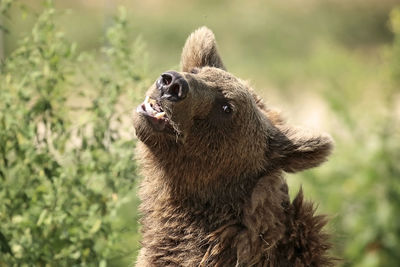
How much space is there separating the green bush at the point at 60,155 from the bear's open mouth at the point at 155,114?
2.76 ft

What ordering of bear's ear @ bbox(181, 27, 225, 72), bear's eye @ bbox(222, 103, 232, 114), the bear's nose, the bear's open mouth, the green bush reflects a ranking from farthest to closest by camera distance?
the green bush, bear's ear @ bbox(181, 27, 225, 72), bear's eye @ bbox(222, 103, 232, 114), the bear's open mouth, the bear's nose

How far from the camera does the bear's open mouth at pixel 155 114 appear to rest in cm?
400

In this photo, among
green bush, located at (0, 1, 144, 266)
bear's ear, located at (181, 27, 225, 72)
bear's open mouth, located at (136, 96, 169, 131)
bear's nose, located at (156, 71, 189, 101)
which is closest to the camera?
bear's nose, located at (156, 71, 189, 101)

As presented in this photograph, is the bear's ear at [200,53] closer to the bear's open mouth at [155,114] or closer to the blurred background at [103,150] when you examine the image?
the blurred background at [103,150]

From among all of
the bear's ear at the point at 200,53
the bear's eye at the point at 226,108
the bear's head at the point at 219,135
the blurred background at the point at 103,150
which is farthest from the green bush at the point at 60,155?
the bear's eye at the point at 226,108

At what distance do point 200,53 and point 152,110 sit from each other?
28.2 inches

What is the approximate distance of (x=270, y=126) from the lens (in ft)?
14.5

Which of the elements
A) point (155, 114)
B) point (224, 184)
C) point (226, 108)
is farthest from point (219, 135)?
point (155, 114)

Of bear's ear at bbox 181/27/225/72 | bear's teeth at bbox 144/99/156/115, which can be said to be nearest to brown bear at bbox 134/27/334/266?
bear's teeth at bbox 144/99/156/115

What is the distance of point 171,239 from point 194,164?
0.44m

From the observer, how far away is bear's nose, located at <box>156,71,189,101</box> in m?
3.83

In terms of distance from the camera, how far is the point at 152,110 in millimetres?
4023

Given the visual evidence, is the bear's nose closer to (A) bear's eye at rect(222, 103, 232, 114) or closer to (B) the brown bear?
(B) the brown bear

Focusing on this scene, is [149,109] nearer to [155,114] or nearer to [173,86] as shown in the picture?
[155,114]
